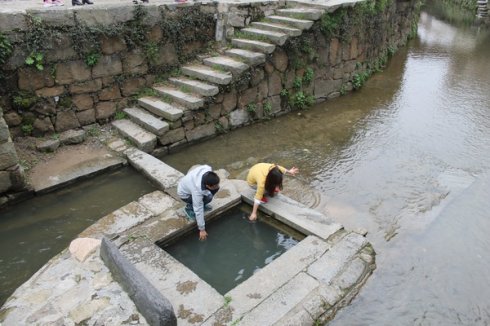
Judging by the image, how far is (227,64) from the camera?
748 cm

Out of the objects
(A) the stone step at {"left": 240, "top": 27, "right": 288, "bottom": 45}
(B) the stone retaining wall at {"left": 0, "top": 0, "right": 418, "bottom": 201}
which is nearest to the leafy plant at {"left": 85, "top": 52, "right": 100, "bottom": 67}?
(B) the stone retaining wall at {"left": 0, "top": 0, "right": 418, "bottom": 201}

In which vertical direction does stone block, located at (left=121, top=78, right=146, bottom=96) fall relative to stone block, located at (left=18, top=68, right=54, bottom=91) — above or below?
below

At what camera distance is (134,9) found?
22.6ft

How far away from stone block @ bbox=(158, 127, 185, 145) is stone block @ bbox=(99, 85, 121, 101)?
54.0 inches

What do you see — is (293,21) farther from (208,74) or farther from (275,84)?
(208,74)

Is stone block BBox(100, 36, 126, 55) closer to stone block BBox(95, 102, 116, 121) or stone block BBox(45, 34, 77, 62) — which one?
stone block BBox(45, 34, 77, 62)

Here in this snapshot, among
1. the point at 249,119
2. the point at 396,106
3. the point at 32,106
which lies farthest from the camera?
the point at 396,106

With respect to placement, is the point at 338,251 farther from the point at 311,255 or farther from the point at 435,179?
the point at 435,179

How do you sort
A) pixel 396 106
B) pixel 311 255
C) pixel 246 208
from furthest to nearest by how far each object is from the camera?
pixel 396 106 < pixel 246 208 < pixel 311 255

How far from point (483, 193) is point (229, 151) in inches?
159

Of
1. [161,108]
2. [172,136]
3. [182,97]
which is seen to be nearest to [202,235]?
[172,136]

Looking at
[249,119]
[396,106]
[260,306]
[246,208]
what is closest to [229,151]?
[249,119]

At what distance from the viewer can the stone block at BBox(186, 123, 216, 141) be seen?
7075 millimetres

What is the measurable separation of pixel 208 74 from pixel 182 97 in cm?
72
